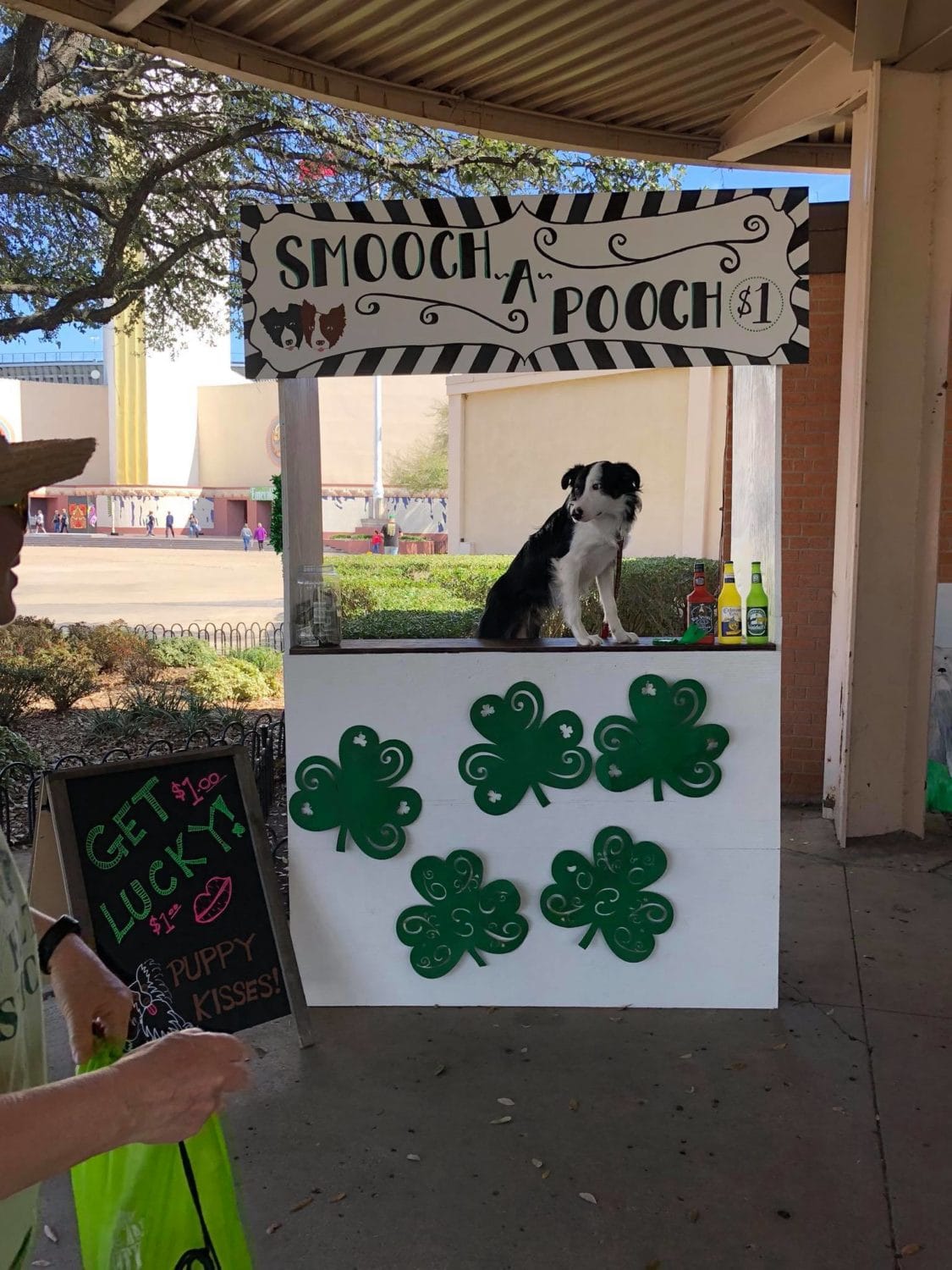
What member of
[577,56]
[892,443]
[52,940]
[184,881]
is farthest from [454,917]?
[577,56]

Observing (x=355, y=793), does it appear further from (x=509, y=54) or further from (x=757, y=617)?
(x=509, y=54)

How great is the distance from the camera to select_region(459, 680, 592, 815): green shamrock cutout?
388cm

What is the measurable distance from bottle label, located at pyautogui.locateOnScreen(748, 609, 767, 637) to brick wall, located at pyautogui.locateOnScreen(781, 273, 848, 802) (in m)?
3.05

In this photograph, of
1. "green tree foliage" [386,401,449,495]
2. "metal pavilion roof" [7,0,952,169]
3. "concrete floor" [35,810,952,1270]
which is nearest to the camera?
"concrete floor" [35,810,952,1270]

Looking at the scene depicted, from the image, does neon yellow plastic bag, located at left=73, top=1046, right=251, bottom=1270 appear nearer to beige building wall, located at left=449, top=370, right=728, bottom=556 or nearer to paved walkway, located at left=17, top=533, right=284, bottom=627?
beige building wall, located at left=449, top=370, right=728, bottom=556

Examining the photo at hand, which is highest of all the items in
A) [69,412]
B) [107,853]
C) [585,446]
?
[69,412]

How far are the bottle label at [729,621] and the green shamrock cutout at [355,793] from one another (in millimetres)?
1345

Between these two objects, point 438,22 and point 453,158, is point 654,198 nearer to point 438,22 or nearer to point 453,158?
point 438,22

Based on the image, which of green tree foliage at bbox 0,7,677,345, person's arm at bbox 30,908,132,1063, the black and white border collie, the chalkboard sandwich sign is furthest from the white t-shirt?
green tree foliage at bbox 0,7,677,345

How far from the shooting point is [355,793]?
12.8 feet

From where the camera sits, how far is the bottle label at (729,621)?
4039 mm

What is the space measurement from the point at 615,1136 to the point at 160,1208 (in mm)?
1748

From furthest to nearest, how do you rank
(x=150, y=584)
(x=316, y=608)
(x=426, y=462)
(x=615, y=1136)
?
(x=426, y=462) → (x=150, y=584) → (x=316, y=608) → (x=615, y=1136)

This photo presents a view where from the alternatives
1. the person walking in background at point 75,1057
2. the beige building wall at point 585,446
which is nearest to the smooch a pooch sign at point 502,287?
the person walking in background at point 75,1057
